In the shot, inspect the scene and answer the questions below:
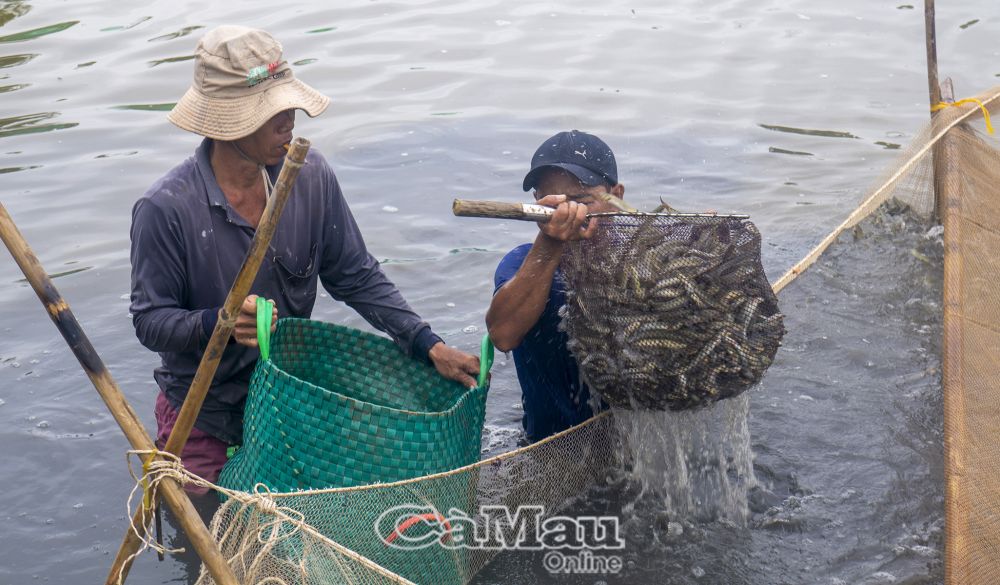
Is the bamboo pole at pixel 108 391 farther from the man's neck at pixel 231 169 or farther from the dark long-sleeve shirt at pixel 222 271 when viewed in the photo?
the man's neck at pixel 231 169

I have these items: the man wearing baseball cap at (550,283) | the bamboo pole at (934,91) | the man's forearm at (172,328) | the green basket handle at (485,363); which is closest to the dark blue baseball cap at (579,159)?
the man wearing baseball cap at (550,283)

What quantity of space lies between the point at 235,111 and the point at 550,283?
3.86ft

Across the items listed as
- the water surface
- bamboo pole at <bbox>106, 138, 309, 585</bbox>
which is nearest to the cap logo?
bamboo pole at <bbox>106, 138, 309, 585</bbox>

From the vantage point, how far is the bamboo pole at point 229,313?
2604mm

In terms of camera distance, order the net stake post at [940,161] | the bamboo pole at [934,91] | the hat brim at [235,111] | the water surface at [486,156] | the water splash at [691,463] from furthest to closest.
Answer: the bamboo pole at [934,91] < the net stake post at [940,161] < the water surface at [486,156] < the water splash at [691,463] < the hat brim at [235,111]

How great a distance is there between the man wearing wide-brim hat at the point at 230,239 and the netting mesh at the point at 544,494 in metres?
0.51

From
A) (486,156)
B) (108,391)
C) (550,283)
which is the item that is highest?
(108,391)

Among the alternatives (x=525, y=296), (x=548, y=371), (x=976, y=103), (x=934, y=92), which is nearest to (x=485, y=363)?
(x=525, y=296)

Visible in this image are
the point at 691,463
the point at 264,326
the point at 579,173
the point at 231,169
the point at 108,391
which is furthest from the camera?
the point at 691,463

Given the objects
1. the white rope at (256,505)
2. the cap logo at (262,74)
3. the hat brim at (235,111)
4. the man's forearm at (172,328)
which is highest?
the cap logo at (262,74)

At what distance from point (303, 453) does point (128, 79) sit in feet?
24.8

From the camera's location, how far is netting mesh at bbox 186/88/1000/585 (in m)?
2.99

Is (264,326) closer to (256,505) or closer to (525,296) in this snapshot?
(256,505)

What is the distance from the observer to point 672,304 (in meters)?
3.48
